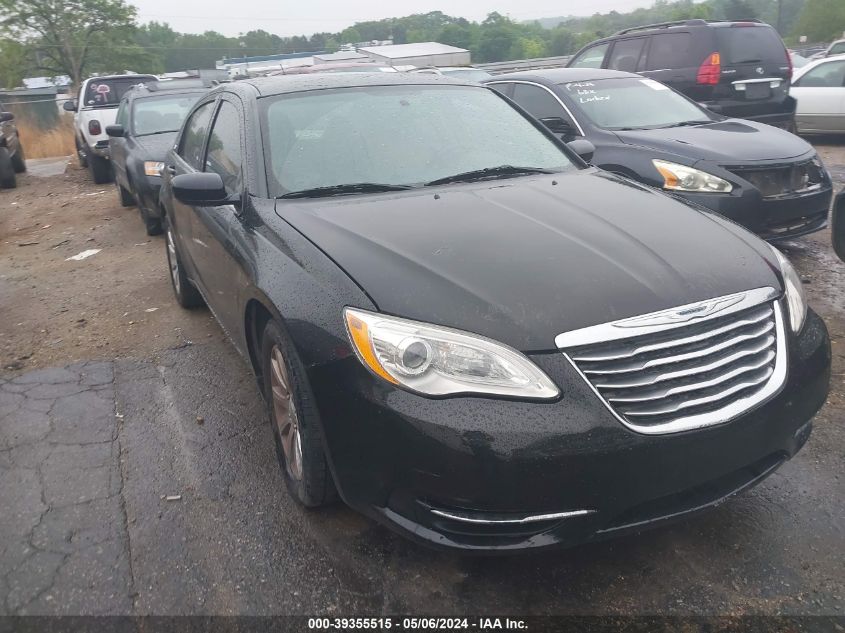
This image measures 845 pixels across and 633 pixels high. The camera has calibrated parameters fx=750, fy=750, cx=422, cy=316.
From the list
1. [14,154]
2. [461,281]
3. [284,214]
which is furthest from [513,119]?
[14,154]

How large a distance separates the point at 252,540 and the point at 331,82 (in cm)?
240

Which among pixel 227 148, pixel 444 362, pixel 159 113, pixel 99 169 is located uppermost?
pixel 227 148

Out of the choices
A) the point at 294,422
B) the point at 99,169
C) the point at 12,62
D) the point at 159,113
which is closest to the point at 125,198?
the point at 159,113

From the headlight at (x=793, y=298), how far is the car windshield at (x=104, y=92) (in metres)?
13.6

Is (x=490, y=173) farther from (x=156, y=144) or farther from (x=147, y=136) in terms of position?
(x=147, y=136)

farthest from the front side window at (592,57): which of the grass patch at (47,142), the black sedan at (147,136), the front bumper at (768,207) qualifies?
the grass patch at (47,142)

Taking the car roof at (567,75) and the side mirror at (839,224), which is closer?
the side mirror at (839,224)

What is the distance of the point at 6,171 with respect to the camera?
13500 mm

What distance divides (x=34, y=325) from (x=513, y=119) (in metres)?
3.91

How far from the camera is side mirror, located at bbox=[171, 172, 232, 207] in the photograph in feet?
11.1

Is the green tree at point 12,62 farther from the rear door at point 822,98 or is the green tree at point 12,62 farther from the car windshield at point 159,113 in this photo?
the rear door at point 822,98

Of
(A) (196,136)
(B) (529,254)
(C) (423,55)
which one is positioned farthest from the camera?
(C) (423,55)

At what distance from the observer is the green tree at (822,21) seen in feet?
201

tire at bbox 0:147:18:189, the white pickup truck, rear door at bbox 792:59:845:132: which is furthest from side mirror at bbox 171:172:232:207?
tire at bbox 0:147:18:189
